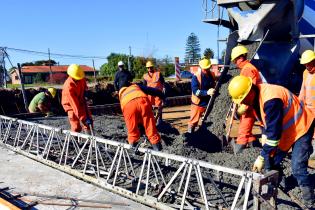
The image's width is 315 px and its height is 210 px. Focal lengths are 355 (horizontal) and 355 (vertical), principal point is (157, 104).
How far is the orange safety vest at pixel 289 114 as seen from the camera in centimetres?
368

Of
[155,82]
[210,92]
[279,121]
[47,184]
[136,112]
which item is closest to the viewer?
[279,121]

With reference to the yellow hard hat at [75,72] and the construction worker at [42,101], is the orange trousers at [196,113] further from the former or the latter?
the construction worker at [42,101]

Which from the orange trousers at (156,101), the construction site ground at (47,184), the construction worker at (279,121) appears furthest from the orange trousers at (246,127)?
the orange trousers at (156,101)

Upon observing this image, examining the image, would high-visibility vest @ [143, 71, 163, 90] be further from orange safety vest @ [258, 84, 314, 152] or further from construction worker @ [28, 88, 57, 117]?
orange safety vest @ [258, 84, 314, 152]

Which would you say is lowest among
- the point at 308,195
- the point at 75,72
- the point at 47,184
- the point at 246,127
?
the point at 47,184

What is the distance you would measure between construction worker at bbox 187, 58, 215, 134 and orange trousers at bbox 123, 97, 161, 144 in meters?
2.24

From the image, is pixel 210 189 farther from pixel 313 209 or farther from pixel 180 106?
pixel 180 106

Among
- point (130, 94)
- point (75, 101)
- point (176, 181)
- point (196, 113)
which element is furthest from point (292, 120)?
point (75, 101)

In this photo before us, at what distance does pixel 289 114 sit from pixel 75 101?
156 inches

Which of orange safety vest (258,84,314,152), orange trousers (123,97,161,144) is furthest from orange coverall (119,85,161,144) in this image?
orange safety vest (258,84,314,152)

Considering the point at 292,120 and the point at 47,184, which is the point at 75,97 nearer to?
the point at 47,184

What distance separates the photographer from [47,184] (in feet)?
17.8

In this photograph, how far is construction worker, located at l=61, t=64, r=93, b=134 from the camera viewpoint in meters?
6.43

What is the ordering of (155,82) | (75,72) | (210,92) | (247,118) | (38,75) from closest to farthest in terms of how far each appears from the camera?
(247,118), (75,72), (210,92), (155,82), (38,75)
